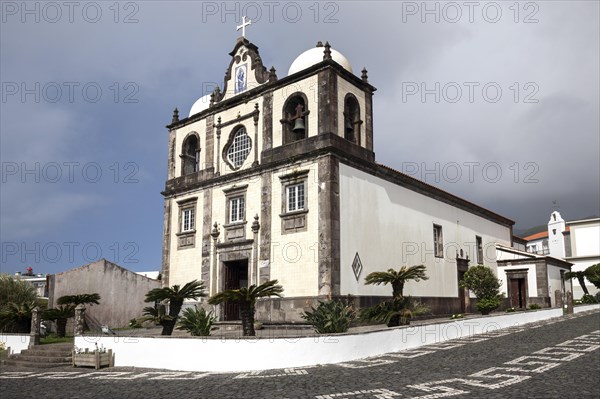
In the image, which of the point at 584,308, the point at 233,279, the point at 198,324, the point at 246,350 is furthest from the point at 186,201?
the point at 584,308

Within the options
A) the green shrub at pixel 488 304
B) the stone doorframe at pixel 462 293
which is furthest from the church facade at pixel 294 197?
the green shrub at pixel 488 304

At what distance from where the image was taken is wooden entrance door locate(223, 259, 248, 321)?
20078 millimetres

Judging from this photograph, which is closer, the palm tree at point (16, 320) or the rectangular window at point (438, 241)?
the palm tree at point (16, 320)

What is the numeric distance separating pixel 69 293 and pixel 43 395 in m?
13.1

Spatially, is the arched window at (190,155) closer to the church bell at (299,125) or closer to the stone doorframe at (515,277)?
the church bell at (299,125)

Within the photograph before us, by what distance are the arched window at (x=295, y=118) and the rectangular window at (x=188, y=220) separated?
5.92 metres

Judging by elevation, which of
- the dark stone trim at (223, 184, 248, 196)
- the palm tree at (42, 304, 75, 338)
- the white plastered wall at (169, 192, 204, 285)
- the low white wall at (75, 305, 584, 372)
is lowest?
the low white wall at (75, 305, 584, 372)

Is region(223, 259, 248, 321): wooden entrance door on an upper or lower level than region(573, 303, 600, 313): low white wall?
upper

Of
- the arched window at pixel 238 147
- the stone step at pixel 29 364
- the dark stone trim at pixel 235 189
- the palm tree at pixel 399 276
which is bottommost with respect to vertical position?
the stone step at pixel 29 364

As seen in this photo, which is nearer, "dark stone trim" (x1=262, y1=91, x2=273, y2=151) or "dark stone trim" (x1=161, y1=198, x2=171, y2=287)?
"dark stone trim" (x1=262, y1=91, x2=273, y2=151)

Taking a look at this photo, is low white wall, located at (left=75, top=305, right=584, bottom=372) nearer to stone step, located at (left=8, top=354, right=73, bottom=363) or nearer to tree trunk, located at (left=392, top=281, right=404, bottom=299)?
stone step, located at (left=8, top=354, right=73, bottom=363)

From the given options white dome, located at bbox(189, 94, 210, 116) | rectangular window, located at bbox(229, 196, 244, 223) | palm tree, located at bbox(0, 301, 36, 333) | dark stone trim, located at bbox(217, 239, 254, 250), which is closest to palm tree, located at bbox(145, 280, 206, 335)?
dark stone trim, located at bbox(217, 239, 254, 250)

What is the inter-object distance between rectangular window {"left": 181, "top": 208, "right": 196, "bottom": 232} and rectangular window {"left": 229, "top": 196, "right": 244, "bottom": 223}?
240 centimetres

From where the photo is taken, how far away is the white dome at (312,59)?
64.2 feet
